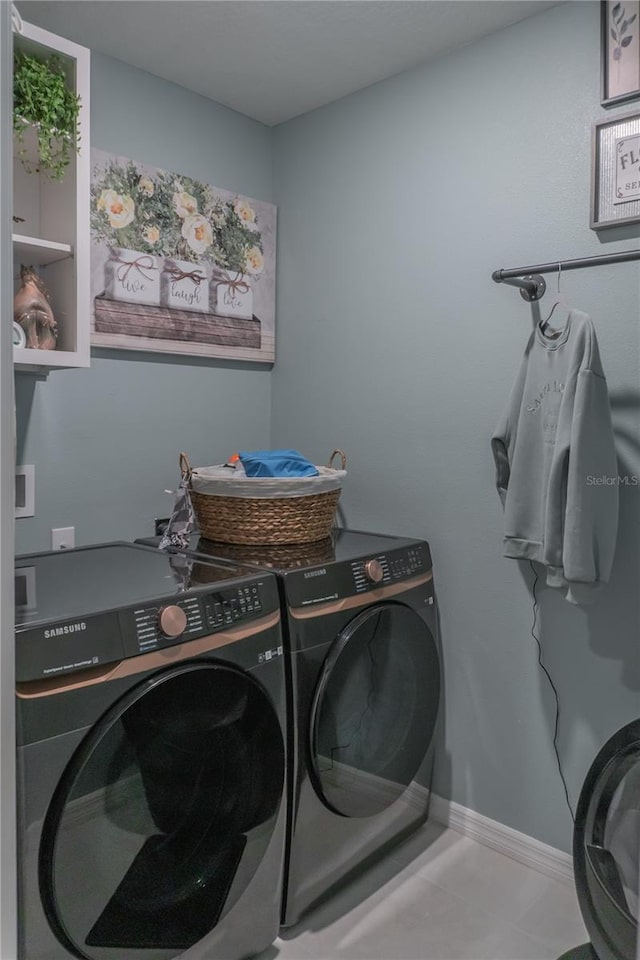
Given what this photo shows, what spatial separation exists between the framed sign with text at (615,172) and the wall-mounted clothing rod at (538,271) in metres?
0.10

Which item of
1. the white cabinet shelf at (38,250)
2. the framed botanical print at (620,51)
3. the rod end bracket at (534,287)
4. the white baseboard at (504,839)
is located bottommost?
the white baseboard at (504,839)

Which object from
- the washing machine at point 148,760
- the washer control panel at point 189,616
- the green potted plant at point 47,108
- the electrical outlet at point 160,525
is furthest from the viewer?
the electrical outlet at point 160,525

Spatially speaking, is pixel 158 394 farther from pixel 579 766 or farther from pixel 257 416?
pixel 579 766

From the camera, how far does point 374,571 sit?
1.92 m

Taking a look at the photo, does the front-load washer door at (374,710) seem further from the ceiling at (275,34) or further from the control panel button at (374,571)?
the ceiling at (275,34)

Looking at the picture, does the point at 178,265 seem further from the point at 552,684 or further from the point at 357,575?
the point at 552,684

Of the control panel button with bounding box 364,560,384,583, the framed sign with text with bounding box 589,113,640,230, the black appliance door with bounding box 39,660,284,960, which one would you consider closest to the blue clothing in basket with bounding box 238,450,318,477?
the control panel button with bounding box 364,560,384,583

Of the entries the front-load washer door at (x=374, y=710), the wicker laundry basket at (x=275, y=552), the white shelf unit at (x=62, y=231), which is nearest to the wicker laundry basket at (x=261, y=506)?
the wicker laundry basket at (x=275, y=552)

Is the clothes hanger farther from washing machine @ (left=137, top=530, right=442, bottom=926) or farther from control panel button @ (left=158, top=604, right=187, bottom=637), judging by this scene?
control panel button @ (left=158, top=604, right=187, bottom=637)

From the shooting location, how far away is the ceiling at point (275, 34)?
186 centimetres

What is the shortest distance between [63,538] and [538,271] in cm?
152

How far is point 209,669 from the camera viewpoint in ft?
4.79

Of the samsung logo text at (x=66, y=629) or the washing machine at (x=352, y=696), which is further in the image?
the washing machine at (x=352, y=696)

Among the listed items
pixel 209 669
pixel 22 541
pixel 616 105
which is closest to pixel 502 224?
pixel 616 105
